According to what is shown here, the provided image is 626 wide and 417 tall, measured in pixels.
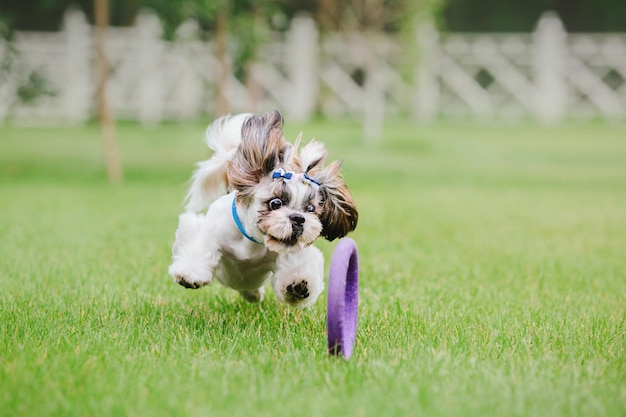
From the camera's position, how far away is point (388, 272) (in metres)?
6.16

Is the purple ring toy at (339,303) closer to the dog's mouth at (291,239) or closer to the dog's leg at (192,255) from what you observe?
the dog's mouth at (291,239)

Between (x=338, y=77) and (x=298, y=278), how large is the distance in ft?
71.7

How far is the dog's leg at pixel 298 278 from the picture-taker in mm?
4227

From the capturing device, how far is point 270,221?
3.97 meters

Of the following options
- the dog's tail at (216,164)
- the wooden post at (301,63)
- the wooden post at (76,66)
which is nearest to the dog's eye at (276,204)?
the dog's tail at (216,164)

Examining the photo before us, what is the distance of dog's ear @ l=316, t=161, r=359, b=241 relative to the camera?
4.15 metres

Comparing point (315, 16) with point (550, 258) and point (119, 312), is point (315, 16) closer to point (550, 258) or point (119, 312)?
point (550, 258)

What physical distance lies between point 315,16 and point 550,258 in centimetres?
2138

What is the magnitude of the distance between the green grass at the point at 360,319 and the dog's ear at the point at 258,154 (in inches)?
31.2

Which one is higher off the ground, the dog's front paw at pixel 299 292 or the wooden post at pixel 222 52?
the wooden post at pixel 222 52

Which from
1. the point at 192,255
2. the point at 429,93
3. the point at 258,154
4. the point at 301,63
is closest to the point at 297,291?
the point at 192,255

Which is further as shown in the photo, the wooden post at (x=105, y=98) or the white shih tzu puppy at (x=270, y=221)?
the wooden post at (x=105, y=98)

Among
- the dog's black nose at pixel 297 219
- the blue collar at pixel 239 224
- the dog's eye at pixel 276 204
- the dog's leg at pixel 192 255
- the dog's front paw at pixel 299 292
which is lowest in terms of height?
the dog's front paw at pixel 299 292

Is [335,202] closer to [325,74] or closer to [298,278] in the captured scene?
[298,278]
